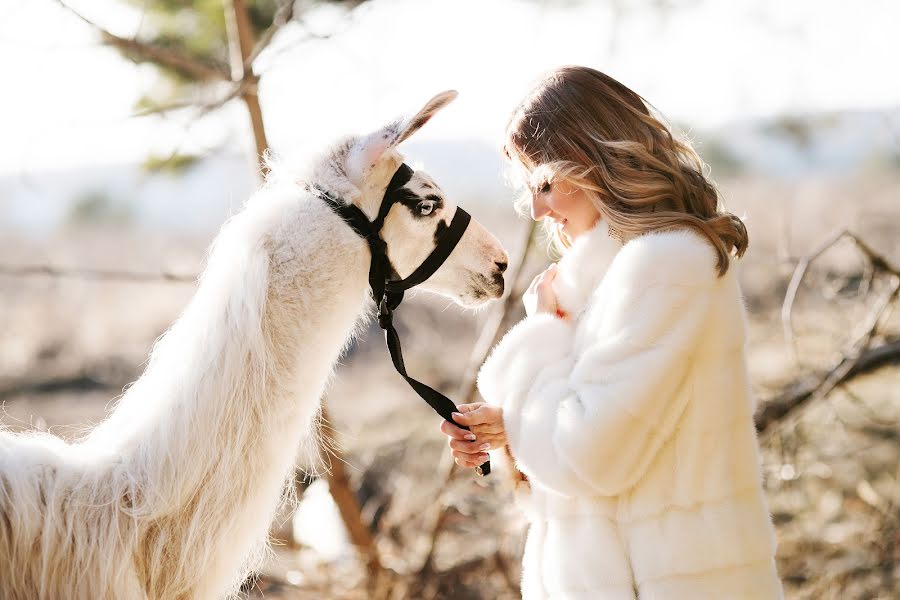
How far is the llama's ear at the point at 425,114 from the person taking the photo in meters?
2.04

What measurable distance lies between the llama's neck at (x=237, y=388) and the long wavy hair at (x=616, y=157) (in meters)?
0.52

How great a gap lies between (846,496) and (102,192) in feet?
123

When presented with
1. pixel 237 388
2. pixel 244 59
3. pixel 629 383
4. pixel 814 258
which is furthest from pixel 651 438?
pixel 244 59

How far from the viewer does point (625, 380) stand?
1.67m

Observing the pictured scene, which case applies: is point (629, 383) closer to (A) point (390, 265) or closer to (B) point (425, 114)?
(A) point (390, 265)

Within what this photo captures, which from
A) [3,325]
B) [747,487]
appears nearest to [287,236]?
[747,487]

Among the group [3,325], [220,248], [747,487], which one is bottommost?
[3,325]

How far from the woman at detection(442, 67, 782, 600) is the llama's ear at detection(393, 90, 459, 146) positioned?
0.21 metres

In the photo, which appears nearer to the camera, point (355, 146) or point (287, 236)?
point (287, 236)

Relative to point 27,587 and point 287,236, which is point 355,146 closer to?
point 287,236

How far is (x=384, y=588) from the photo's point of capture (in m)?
4.17

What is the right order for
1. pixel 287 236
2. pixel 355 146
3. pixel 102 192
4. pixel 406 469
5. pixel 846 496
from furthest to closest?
pixel 102 192, pixel 406 469, pixel 846 496, pixel 355 146, pixel 287 236

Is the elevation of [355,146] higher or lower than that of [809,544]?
higher

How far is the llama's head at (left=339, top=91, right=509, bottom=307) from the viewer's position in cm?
209
